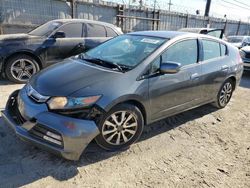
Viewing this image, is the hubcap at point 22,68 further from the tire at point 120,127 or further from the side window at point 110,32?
the tire at point 120,127

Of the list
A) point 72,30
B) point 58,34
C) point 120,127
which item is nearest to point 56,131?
point 120,127

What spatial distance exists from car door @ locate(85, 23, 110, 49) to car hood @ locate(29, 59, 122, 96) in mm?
3303

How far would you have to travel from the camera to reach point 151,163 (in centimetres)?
312

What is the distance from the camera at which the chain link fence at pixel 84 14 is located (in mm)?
10195

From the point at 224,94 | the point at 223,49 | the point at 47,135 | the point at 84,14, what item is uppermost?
the point at 84,14

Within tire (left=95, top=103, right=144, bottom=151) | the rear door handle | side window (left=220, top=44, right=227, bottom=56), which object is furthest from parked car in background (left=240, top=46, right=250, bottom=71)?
tire (left=95, top=103, right=144, bottom=151)

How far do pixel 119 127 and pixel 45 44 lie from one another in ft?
12.6

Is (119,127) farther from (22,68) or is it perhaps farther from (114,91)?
(22,68)

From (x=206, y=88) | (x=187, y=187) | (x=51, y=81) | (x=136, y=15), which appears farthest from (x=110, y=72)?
(x=136, y=15)

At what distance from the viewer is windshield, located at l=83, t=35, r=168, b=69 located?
139 inches

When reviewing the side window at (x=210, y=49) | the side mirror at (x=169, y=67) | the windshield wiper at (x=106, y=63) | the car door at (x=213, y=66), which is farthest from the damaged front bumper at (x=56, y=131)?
the side window at (x=210, y=49)

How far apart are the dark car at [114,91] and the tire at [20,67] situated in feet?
8.25

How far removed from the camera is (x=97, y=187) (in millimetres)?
2648

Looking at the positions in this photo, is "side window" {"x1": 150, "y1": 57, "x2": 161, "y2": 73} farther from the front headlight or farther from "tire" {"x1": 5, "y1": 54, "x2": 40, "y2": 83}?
"tire" {"x1": 5, "y1": 54, "x2": 40, "y2": 83}
